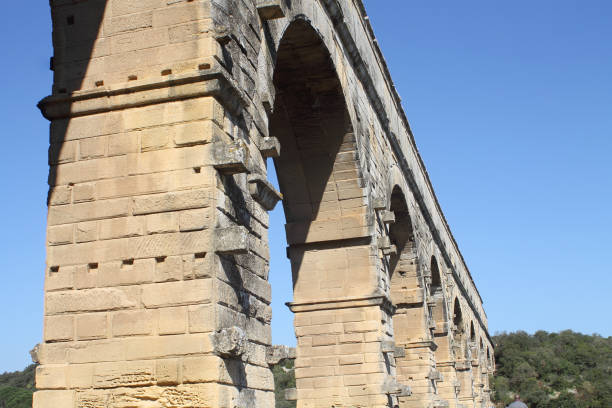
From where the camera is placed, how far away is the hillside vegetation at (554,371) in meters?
46.2

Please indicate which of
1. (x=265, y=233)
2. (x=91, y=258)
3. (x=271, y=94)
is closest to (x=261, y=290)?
(x=265, y=233)

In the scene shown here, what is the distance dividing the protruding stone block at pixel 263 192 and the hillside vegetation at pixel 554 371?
43.7 metres

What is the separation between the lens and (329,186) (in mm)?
10602

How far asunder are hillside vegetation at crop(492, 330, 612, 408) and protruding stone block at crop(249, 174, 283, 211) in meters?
43.7

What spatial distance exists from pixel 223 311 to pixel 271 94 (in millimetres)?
2435

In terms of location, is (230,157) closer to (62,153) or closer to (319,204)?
(62,153)

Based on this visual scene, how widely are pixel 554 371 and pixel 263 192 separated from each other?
1981 inches

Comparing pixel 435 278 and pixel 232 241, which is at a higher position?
pixel 435 278

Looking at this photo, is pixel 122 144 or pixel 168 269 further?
pixel 122 144

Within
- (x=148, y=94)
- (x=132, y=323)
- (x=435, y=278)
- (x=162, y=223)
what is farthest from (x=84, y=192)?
(x=435, y=278)

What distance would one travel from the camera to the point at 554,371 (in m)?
51.2

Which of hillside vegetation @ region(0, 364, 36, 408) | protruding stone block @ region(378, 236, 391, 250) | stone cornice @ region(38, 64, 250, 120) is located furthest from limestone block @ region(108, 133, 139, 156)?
hillside vegetation @ region(0, 364, 36, 408)

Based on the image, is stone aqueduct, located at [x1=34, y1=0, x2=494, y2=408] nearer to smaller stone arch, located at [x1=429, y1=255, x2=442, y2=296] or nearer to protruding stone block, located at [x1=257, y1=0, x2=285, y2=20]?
protruding stone block, located at [x1=257, y1=0, x2=285, y2=20]

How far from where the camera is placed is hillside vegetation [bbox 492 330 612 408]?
46.2 metres
